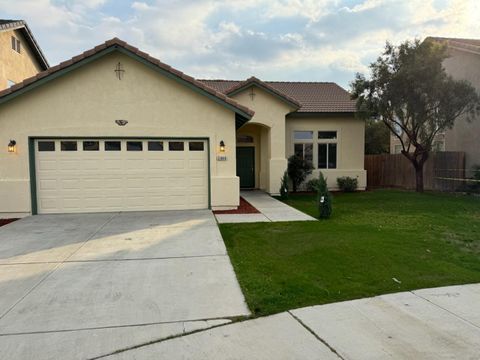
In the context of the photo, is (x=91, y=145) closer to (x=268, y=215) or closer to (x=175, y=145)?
(x=175, y=145)

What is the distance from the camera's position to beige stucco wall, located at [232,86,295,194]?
15.9 m

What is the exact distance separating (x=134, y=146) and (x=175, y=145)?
132 centimetres

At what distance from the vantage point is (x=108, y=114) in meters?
10.9

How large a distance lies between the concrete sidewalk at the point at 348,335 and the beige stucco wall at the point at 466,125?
651 inches

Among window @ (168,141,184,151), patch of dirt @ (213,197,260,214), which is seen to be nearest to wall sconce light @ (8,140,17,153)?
window @ (168,141,184,151)

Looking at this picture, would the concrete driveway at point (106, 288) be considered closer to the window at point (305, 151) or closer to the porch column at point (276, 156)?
the porch column at point (276, 156)

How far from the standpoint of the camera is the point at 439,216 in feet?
35.9

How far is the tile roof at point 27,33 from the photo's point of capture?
17.5 metres

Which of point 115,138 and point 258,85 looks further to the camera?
point 258,85

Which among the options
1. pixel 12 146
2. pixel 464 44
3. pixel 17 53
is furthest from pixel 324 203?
pixel 17 53

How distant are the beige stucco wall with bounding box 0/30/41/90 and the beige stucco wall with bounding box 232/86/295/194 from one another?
1179cm

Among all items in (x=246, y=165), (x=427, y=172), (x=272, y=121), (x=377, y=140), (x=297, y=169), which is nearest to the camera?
(x=272, y=121)

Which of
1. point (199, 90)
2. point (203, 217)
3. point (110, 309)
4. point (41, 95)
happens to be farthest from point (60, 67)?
point (110, 309)

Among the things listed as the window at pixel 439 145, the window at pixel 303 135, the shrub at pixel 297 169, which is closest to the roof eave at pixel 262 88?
the window at pixel 303 135
